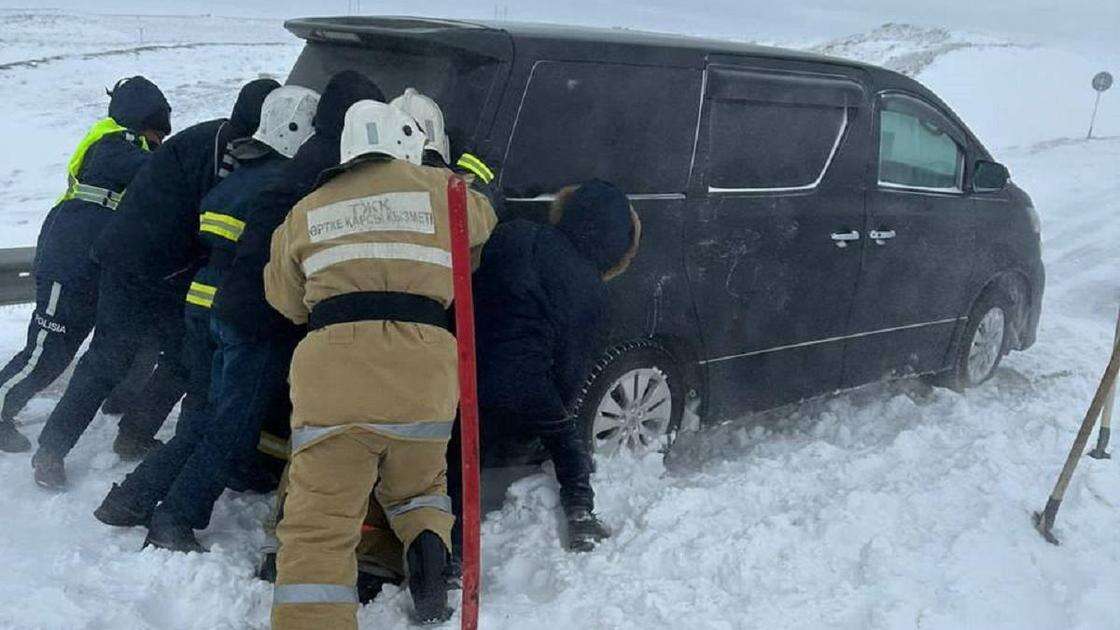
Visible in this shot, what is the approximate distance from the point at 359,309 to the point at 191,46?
92.1 ft

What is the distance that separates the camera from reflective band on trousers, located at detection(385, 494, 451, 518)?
3.25 meters

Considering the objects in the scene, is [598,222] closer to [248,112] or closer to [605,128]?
[605,128]

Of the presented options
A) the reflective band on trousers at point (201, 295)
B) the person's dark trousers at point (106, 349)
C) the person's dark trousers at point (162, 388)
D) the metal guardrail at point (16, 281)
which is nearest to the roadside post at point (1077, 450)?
the reflective band on trousers at point (201, 295)

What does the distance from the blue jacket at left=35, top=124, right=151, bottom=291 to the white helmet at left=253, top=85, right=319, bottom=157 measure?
39.6 inches

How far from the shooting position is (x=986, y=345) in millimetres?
6141

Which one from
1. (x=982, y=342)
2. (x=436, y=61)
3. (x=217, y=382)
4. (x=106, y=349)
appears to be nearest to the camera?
(x=217, y=382)

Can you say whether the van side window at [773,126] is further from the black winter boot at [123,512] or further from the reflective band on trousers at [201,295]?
the black winter boot at [123,512]

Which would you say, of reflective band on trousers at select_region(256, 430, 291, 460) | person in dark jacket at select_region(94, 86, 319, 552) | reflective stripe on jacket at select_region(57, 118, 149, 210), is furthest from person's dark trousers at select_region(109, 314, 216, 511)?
reflective stripe on jacket at select_region(57, 118, 149, 210)

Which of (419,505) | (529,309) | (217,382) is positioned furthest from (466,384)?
(217,382)

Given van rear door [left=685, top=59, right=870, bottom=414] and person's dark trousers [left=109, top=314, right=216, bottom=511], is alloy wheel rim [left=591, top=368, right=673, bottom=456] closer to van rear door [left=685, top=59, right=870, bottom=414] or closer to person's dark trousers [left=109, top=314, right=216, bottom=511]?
van rear door [left=685, top=59, right=870, bottom=414]

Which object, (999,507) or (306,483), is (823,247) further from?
(306,483)

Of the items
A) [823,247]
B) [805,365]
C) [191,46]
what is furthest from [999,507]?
[191,46]

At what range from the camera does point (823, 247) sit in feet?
16.0

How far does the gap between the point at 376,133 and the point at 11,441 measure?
258cm
